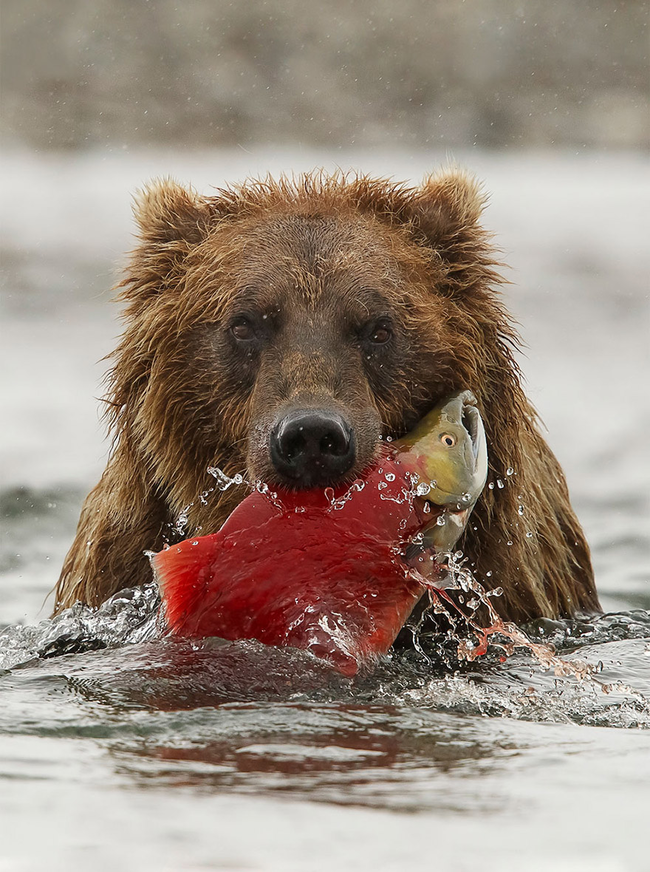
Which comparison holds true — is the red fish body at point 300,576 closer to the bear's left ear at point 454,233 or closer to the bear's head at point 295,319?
the bear's head at point 295,319

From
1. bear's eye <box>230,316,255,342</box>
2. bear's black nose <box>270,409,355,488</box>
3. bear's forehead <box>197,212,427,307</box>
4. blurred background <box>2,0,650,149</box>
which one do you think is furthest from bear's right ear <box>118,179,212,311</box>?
blurred background <box>2,0,650,149</box>

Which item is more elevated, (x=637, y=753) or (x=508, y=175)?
(x=508, y=175)

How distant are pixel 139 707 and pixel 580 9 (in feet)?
51.8

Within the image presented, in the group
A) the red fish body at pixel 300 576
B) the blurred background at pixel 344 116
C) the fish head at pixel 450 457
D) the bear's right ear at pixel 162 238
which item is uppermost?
the blurred background at pixel 344 116

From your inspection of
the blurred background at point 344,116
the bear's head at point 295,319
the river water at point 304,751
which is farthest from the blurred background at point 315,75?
the bear's head at point 295,319

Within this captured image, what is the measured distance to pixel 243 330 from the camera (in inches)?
201

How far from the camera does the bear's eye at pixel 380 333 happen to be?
5.09m

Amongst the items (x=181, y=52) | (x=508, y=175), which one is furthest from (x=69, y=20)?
(x=508, y=175)

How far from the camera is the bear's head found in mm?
4973

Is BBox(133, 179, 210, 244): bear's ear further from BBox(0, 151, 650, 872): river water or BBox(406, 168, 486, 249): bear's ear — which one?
BBox(0, 151, 650, 872): river water

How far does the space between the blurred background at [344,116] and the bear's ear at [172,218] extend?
773cm

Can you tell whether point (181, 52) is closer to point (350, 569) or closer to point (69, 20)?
point (69, 20)

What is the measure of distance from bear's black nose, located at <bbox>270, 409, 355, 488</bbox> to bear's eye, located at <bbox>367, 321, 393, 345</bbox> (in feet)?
1.84

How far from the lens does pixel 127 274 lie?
221 inches
